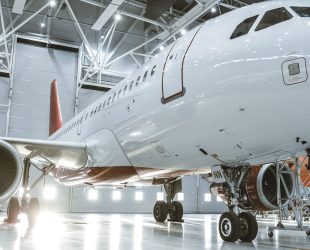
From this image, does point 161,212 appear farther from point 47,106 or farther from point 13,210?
point 47,106

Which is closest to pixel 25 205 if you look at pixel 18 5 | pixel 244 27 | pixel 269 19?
pixel 244 27

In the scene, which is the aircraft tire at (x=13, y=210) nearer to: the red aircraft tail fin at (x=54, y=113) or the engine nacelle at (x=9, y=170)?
the engine nacelle at (x=9, y=170)

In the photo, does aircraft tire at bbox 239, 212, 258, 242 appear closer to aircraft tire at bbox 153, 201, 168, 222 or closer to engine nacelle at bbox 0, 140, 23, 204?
engine nacelle at bbox 0, 140, 23, 204

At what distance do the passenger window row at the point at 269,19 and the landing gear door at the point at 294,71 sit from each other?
0.69 meters

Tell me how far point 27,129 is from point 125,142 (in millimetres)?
11919

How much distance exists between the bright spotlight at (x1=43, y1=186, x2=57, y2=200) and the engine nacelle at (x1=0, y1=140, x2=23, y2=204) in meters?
10.9

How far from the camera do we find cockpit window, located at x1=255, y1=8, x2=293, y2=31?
4.34m

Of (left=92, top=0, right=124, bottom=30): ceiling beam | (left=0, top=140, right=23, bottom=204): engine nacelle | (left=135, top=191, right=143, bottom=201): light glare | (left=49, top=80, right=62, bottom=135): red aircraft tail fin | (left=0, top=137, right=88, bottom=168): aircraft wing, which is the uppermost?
(left=92, top=0, right=124, bottom=30): ceiling beam

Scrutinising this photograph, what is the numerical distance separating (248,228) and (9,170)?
3972 mm

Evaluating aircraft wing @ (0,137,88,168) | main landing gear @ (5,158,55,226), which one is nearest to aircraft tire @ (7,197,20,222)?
main landing gear @ (5,158,55,226)

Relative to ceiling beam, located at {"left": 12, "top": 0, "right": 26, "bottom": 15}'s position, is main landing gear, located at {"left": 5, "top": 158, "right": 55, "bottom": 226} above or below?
below

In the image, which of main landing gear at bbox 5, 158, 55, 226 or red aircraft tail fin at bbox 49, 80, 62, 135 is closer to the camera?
main landing gear at bbox 5, 158, 55, 226

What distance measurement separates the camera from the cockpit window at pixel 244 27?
4.63 m

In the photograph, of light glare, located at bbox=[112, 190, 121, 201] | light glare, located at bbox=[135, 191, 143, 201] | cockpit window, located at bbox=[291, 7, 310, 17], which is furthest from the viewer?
light glare, located at bbox=[135, 191, 143, 201]
